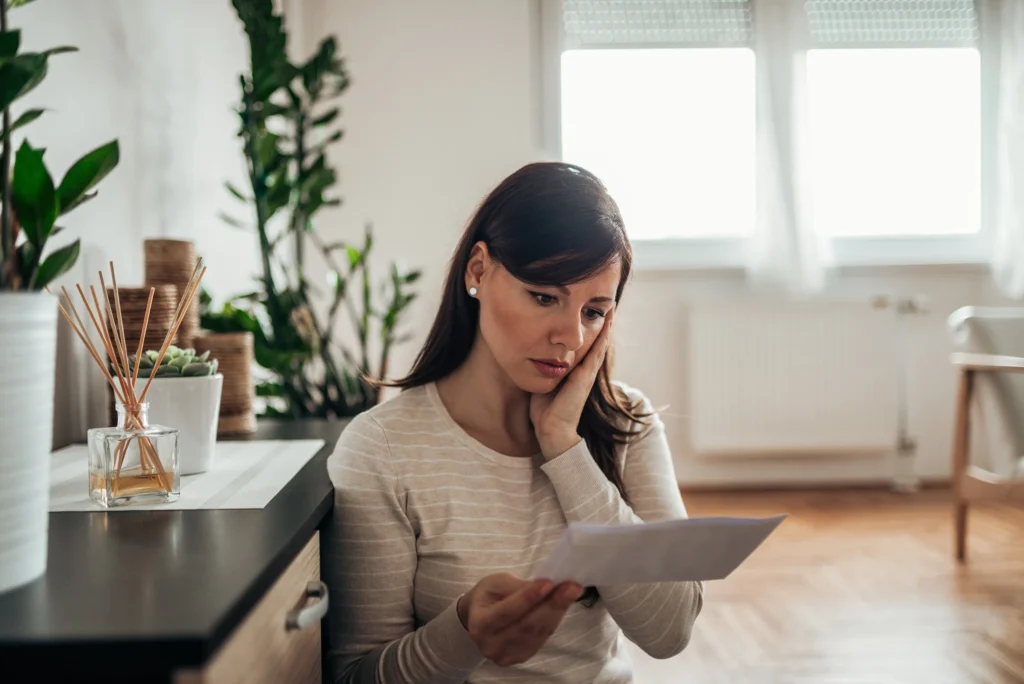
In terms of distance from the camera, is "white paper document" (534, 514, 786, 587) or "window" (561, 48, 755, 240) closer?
"white paper document" (534, 514, 786, 587)

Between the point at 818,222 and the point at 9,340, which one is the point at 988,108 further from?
the point at 9,340

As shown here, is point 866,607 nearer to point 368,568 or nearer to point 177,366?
point 368,568

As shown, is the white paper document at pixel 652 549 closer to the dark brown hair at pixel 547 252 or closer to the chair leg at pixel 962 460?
the dark brown hair at pixel 547 252

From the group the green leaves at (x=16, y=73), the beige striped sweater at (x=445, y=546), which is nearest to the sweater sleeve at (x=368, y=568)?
the beige striped sweater at (x=445, y=546)

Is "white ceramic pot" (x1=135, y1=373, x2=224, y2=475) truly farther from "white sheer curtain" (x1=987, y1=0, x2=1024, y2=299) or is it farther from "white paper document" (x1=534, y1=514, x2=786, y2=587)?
"white sheer curtain" (x1=987, y1=0, x2=1024, y2=299)

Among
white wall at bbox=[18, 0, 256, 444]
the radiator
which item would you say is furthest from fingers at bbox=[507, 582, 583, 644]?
the radiator

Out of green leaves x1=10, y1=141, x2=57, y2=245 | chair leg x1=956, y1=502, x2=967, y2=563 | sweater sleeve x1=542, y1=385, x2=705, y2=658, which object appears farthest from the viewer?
chair leg x1=956, y1=502, x2=967, y2=563

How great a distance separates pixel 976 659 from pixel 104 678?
7.09ft

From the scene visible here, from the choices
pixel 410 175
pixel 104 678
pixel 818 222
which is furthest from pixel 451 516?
pixel 818 222

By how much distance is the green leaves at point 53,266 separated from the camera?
682 millimetres

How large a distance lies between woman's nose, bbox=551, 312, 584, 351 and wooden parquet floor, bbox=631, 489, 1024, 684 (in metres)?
1.28

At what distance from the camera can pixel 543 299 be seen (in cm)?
107

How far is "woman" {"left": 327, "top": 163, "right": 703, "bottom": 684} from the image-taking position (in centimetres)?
102

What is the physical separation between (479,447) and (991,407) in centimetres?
232
